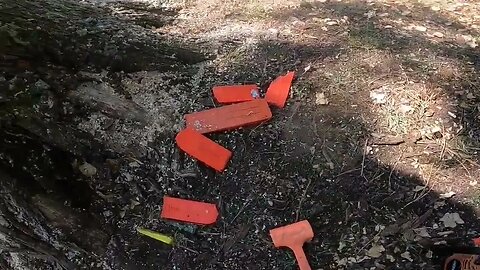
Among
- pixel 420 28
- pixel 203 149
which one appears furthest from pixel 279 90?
pixel 420 28

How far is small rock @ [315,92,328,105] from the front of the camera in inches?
136

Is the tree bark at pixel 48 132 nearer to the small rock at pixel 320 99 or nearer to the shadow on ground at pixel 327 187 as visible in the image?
the shadow on ground at pixel 327 187

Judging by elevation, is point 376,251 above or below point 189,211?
below

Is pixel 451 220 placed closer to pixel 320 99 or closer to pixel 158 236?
pixel 320 99

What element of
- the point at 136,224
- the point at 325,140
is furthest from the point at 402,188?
the point at 136,224

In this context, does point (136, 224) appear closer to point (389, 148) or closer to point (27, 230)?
point (27, 230)

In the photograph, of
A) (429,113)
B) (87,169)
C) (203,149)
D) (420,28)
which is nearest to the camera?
(87,169)

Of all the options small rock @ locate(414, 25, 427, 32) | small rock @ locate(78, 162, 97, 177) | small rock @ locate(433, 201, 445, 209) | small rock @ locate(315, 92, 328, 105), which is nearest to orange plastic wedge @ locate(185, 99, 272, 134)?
small rock @ locate(315, 92, 328, 105)

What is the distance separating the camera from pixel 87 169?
3133mm

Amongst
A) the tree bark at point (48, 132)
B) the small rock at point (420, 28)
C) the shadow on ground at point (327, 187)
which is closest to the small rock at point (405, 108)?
the shadow on ground at point (327, 187)

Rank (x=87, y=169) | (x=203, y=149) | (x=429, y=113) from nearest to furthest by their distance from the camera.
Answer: (x=87, y=169)
(x=203, y=149)
(x=429, y=113)

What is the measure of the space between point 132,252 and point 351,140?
1329mm

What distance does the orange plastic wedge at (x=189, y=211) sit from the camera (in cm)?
314

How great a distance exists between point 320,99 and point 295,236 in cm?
86
